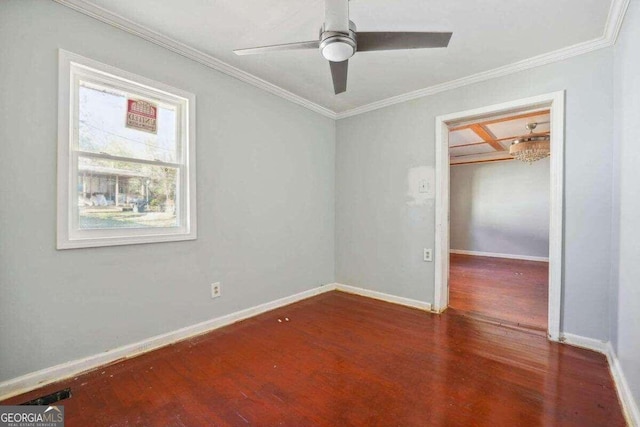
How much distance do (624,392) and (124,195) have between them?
346 cm

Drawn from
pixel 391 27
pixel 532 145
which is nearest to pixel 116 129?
pixel 391 27

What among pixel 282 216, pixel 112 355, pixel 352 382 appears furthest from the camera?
pixel 282 216

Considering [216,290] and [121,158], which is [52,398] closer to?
[216,290]

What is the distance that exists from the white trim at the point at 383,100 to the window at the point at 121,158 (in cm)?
33

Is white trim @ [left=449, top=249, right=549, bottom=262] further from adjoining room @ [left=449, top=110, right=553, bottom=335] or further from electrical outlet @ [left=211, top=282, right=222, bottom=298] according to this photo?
electrical outlet @ [left=211, top=282, right=222, bottom=298]

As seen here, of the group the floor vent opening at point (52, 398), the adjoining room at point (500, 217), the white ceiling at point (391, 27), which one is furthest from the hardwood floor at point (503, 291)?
the floor vent opening at point (52, 398)

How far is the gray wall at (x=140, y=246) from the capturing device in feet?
5.43

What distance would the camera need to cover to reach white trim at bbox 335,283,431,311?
313 cm

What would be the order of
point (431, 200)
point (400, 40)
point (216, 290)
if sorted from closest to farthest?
point (400, 40) → point (216, 290) → point (431, 200)

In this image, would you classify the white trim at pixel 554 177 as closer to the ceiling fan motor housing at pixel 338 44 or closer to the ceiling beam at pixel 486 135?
the ceiling beam at pixel 486 135

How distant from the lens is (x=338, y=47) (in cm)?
147

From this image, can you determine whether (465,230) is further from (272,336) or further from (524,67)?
(272,336)

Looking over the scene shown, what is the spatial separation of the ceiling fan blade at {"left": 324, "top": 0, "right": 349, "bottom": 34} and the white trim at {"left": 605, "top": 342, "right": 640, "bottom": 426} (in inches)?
93.8

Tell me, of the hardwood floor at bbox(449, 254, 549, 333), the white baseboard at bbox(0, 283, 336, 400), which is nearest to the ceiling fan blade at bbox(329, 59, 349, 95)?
the white baseboard at bbox(0, 283, 336, 400)
